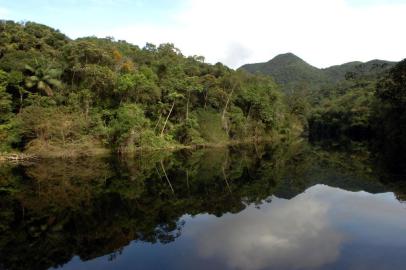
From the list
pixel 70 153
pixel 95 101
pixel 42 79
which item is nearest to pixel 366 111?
pixel 95 101

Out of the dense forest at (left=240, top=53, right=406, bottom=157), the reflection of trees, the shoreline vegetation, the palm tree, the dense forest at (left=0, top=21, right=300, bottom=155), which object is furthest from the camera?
the dense forest at (left=240, top=53, right=406, bottom=157)

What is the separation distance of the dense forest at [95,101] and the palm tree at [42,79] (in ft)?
0.37

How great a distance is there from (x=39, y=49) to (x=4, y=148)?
74.4ft

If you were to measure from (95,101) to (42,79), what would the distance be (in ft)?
23.2

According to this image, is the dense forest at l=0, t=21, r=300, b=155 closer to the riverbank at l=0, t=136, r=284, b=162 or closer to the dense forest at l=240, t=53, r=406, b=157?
the riverbank at l=0, t=136, r=284, b=162

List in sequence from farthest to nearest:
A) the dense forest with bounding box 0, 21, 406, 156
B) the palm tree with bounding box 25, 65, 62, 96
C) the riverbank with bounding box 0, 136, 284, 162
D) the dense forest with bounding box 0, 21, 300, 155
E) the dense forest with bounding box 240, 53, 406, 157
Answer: the dense forest with bounding box 240, 53, 406, 157 < the palm tree with bounding box 25, 65, 62, 96 < the dense forest with bounding box 0, 21, 406, 156 < the dense forest with bounding box 0, 21, 300, 155 < the riverbank with bounding box 0, 136, 284, 162

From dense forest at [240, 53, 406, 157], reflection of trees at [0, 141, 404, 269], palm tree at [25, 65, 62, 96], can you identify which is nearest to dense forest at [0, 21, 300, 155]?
palm tree at [25, 65, 62, 96]

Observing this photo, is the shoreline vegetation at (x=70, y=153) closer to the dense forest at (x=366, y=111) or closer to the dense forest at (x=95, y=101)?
the dense forest at (x=95, y=101)

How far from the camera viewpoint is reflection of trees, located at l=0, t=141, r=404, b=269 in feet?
44.3

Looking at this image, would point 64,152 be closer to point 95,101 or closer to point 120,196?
point 95,101

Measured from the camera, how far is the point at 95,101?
49750mm

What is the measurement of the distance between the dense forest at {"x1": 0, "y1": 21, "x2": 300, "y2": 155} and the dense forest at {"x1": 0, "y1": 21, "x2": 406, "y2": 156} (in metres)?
0.12

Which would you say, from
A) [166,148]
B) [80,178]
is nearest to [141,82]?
[166,148]

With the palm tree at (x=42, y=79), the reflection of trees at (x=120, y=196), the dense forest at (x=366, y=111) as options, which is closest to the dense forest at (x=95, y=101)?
the palm tree at (x=42, y=79)
